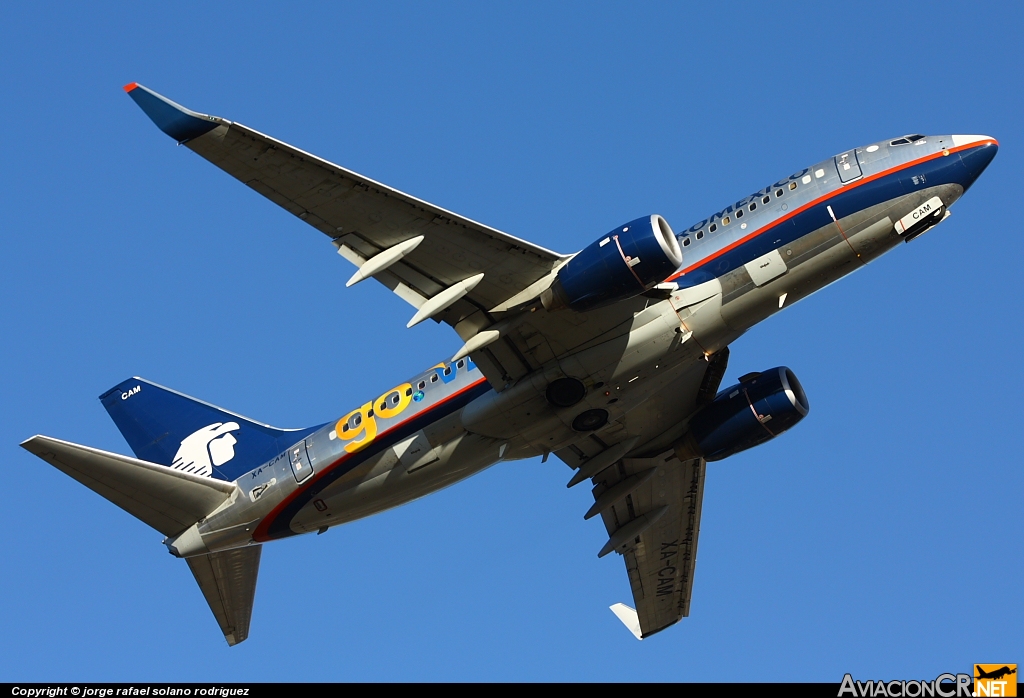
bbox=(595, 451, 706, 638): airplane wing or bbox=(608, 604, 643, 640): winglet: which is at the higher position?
bbox=(595, 451, 706, 638): airplane wing

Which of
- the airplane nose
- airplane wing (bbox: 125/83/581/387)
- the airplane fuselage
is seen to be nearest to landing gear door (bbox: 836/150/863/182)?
the airplane fuselage

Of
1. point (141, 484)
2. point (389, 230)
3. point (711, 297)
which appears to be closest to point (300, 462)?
point (141, 484)

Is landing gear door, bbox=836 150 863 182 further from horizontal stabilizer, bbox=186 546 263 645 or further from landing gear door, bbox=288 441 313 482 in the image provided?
horizontal stabilizer, bbox=186 546 263 645

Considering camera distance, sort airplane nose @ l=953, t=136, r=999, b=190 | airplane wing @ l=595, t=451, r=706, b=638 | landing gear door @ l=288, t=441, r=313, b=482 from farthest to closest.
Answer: airplane wing @ l=595, t=451, r=706, b=638, landing gear door @ l=288, t=441, r=313, b=482, airplane nose @ l=953, t=136, r=999, b=190

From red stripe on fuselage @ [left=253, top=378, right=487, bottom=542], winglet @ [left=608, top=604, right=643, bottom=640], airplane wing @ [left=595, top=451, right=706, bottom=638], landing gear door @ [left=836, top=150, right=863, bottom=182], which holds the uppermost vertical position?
landing gear door @ [left=836, top=150, right=863, bottom=182]

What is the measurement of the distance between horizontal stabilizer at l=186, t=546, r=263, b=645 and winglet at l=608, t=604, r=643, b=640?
579 inches

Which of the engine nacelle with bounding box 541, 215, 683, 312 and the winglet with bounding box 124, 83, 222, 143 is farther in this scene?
the engine nacelle with bounding box 541, 215, 683, 312

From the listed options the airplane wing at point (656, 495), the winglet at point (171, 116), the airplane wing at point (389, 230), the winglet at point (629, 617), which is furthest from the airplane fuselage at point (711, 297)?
the winglet at point (629, 617)

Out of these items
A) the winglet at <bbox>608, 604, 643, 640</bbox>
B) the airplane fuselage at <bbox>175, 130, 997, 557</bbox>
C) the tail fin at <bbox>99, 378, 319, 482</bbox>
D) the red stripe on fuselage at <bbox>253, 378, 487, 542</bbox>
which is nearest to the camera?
the airplane fuselage at <bbox>175, 130, 997, 557</bbox>

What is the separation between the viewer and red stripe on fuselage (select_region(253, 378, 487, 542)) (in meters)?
36.3

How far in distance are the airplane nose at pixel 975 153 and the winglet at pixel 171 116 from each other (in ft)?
69.6

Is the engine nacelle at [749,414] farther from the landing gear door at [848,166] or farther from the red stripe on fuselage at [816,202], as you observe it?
the landing gear door at [848,166]

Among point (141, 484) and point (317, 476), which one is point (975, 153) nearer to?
point (317, 476)

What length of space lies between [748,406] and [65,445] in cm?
2170
